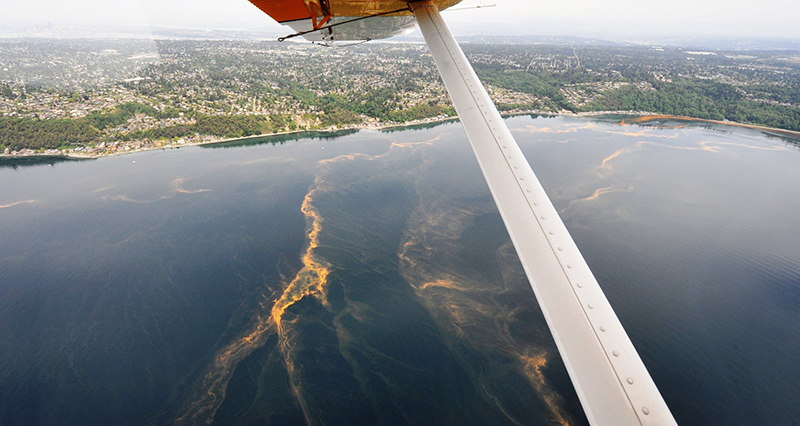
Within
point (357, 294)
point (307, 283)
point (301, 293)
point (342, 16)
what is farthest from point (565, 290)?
point (307, 283)

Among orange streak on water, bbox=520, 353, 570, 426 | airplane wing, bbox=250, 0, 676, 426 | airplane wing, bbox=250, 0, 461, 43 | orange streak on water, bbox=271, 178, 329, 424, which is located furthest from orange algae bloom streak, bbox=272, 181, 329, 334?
airplane wing, bbox=250, 0, 676, 426

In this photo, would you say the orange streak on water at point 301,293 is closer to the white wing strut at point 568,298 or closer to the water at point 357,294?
the water at point 357,294

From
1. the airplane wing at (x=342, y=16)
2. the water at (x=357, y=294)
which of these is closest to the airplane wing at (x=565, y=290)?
the airplane wing at (x=342, y=16)

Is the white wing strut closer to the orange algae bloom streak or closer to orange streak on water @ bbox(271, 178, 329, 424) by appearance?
orange streak on water @ bbox(271, 178, 329, 424)

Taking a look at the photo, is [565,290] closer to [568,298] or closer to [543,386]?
[568,298]

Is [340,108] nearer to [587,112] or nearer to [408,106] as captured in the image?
[408,106]

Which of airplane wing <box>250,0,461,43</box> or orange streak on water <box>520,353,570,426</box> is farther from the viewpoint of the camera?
orange streak on water <box>520,353,570,426</box>

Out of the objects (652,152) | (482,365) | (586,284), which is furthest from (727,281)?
(586,284)
